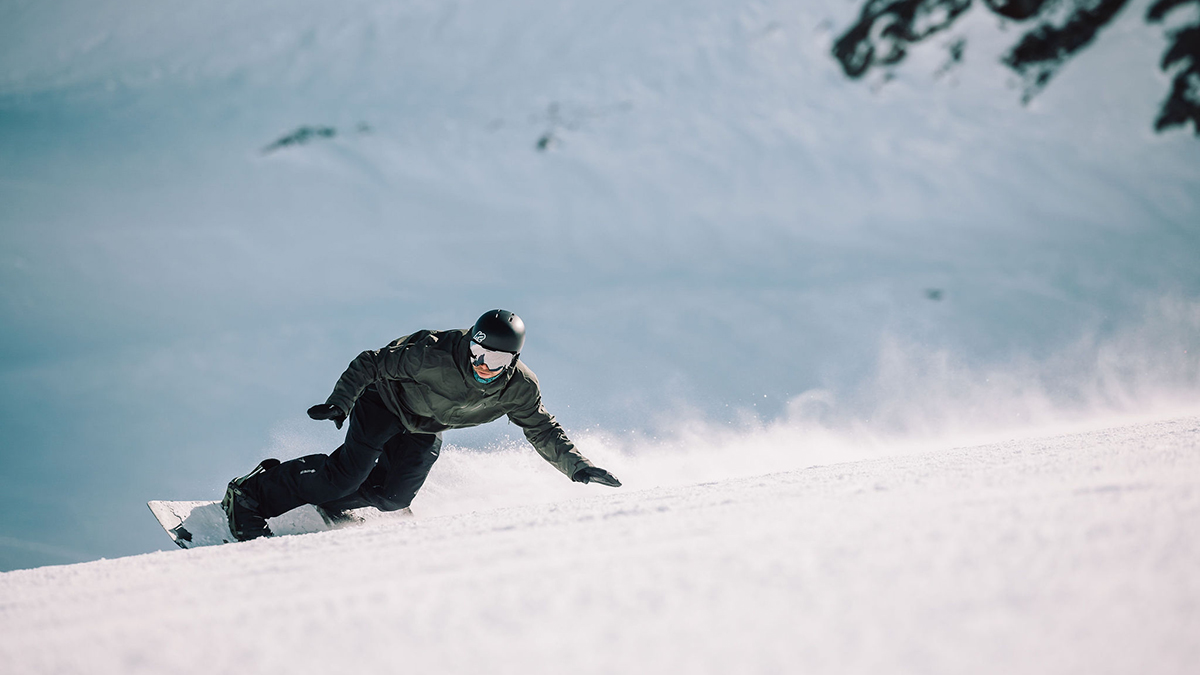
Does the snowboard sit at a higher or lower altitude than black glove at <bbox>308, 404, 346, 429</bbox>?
lower

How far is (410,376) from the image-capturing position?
4328 millimetres

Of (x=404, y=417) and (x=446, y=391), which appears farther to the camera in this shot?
(x=404, y=417)

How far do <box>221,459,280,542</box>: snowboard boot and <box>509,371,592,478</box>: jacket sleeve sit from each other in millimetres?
1854

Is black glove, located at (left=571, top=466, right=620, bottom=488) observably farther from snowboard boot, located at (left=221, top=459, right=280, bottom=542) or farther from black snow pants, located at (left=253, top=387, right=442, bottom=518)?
snowboard boot, located at (left=221, top=459, right=280, bottom=542)

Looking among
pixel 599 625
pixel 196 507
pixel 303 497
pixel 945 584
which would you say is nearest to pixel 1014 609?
pixel 945 584

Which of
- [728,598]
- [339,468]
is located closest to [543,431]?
[339,468]

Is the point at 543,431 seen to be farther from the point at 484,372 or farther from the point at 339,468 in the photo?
the point at 339,468

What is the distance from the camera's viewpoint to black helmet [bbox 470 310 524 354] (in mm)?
4035

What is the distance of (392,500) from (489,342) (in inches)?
68.8

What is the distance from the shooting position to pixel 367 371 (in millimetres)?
4414

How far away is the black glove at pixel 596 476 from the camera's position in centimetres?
440

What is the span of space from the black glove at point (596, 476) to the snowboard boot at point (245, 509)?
2.22m

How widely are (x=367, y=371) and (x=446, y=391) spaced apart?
0.59 m

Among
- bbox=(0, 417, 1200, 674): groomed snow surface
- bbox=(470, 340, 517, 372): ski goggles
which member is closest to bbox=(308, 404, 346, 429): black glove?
bbox=(470, 340, 517, 372): ski goggles
